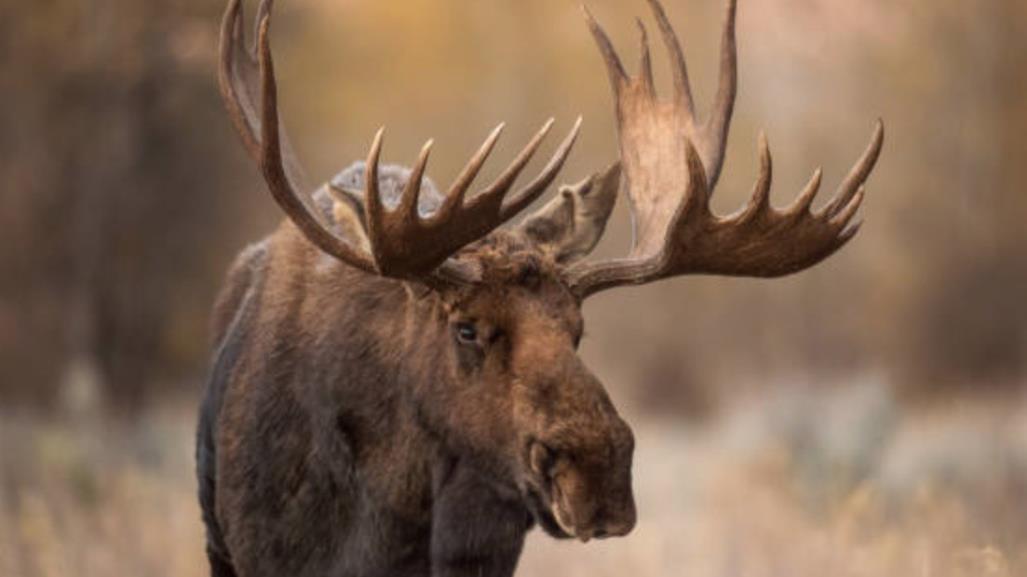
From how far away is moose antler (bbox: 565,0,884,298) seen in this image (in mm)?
6234

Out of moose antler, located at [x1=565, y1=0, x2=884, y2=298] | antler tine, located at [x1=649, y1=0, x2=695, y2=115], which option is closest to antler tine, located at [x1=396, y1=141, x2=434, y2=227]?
moose antler, located at [x1=565, y1=0, x2=884, y2=298]

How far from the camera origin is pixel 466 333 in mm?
5934

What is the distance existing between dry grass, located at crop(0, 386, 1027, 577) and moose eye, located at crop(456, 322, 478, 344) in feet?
8.24

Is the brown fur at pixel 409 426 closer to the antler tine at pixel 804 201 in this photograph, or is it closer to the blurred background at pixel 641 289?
the antler tine at pixel 804 201

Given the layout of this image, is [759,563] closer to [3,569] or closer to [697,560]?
[697,560]

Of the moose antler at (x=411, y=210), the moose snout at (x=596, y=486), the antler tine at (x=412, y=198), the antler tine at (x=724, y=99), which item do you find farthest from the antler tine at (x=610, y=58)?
the moose snout at (x=596, y=486)

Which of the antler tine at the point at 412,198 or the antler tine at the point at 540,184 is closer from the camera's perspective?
the antler tine at the point at 412,198

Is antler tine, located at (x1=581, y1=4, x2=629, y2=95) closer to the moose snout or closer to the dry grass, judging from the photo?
the moose snout

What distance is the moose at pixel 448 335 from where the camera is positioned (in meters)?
5.70

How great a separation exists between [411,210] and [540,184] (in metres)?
0.37

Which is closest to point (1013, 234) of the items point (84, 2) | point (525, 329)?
point (84, 2)

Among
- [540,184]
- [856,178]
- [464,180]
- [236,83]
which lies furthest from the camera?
[236,83]

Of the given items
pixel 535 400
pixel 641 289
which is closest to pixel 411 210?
pixel 535 400

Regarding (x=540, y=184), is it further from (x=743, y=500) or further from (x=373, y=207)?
(x=743, y=500)
